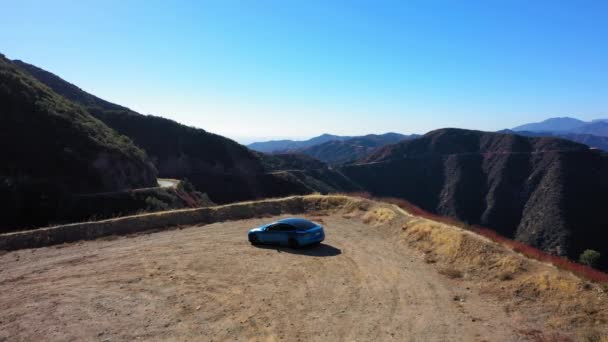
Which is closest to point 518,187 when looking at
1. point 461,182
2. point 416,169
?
point 461,182

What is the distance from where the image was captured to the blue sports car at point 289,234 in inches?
670

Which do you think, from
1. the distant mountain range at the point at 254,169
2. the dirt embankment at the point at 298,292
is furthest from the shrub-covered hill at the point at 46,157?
the dirt embankment at the point at 298,292

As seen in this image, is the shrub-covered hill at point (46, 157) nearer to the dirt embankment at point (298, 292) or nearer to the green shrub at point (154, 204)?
the green shrub at point (154, 204)

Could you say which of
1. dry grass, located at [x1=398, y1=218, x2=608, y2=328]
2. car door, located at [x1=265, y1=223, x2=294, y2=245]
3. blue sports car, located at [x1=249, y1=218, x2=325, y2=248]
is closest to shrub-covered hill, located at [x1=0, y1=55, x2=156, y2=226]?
blue sports car, located at [x1=249, y1=218, x2=325, y2=248]

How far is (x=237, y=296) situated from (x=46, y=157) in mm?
36554

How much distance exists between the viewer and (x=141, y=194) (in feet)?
136

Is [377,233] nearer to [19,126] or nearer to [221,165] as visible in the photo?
[19,126]

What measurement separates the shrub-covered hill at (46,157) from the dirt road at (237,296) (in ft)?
68.2

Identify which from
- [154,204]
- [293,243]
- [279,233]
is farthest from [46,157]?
[293,243]

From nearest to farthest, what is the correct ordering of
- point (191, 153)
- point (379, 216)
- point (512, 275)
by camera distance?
point (512, 275) < point (379, 216) < point (191, 153)

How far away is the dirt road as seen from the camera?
940 centimetres

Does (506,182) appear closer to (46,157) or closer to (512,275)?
(46,157)

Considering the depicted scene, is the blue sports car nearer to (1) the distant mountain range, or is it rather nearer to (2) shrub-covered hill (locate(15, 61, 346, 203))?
(1) the distant mountain range

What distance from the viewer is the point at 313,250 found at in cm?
1689
